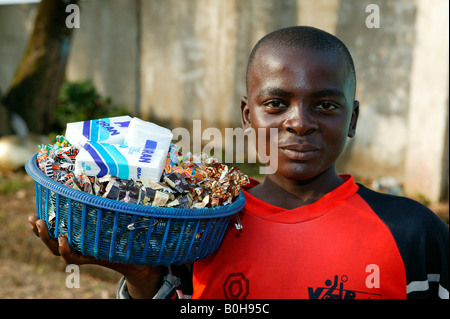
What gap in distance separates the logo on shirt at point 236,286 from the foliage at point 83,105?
7.68 meters

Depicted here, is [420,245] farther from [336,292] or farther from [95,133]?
[95,133]

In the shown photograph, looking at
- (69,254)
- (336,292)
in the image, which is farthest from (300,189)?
(69,254)

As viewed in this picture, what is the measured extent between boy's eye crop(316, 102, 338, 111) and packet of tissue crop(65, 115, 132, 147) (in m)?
0.67

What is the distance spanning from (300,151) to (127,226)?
653mm

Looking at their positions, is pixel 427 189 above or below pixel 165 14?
below

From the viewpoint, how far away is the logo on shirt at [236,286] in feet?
5.45

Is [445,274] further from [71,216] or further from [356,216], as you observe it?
[71,216]

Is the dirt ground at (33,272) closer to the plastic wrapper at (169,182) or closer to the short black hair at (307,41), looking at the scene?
the plastic wrapper at (169,182)

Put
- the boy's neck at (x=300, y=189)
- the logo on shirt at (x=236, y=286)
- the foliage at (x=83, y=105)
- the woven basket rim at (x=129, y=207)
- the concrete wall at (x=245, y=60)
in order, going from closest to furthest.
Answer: the woven basket rim at (x=129, y=207)
the logo on shirt at (x=236, y=286)
the boy's neck at (x=300, y=189)
the concrete wall at (x=245, y=60)
the foliage at (x=83, y=105)

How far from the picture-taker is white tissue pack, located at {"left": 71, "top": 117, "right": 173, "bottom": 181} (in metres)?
1.44

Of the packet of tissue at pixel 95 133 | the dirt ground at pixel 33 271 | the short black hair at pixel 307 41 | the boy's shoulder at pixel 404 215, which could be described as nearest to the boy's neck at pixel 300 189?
the boy's shoulder at pixel 404 215

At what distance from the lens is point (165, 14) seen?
857 centimetres

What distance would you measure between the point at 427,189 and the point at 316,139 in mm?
3992
